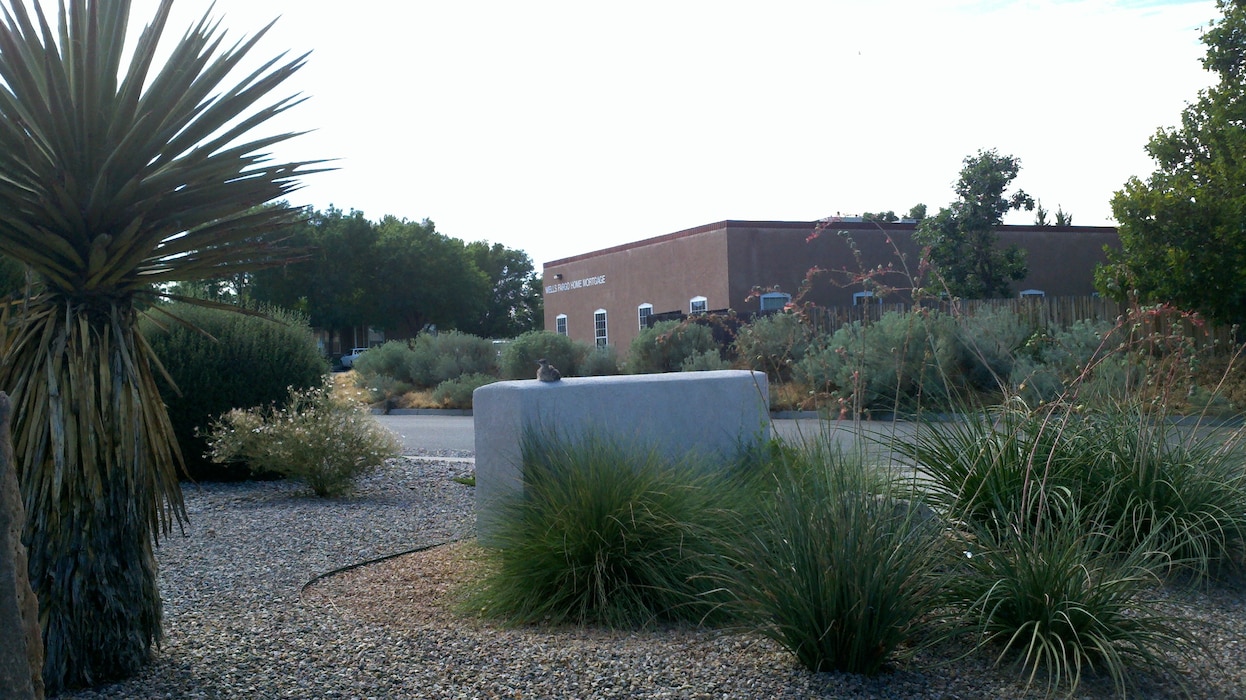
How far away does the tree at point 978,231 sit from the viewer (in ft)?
97.3

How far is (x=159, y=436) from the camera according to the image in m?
4.59

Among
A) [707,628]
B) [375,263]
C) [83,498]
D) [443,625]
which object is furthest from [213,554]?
[375,263]

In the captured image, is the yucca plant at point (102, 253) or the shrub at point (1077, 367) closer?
the yucca plant at point (102, 253)

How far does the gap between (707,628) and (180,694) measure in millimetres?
2321

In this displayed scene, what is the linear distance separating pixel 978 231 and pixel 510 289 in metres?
→ 52.2

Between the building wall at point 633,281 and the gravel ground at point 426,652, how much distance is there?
85.5 ft

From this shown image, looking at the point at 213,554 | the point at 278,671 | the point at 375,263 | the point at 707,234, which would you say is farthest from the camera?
the point at 375,263

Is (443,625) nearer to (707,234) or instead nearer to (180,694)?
(180,694)

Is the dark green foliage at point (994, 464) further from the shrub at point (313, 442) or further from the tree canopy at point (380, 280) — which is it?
the tree canopy at point (380, 280)

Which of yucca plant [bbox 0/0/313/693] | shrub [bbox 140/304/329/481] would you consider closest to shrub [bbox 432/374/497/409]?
shrub [bbox 140/304/329/481]

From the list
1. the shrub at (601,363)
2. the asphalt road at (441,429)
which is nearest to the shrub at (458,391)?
the asphalt road at (441,429)

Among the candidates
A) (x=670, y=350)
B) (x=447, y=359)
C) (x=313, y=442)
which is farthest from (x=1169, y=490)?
(x=447, y=359)

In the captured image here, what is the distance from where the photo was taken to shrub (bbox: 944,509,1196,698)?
4242mm

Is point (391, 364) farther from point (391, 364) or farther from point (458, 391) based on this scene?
point (458, 391)
